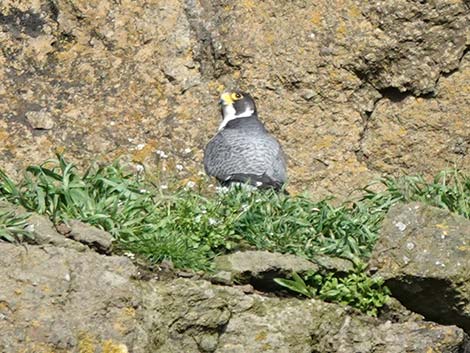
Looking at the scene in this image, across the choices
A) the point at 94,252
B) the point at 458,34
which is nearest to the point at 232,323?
the point at 94,252

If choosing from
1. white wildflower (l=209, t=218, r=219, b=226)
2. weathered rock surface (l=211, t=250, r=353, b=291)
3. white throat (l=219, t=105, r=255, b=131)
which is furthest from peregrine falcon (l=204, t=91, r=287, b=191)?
weathered rock surface (l=211, t=250, r=353, b=291)

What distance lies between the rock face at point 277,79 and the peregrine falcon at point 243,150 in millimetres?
237

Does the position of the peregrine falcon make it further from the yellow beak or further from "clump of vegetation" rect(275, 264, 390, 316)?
"clump of vegetation" rect(275, 264, 390, 316)

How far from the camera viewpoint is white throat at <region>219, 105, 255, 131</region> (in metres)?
8.66

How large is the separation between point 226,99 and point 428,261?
2.48 meters

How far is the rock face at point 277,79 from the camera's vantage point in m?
9.06

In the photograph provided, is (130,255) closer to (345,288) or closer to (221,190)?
(345,288)

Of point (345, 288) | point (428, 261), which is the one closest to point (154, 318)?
point (345, 288)

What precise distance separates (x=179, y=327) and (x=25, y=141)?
269 centimetres

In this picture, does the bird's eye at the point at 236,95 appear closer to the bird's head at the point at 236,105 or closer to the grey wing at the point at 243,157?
the bird's head at the point at 236,105

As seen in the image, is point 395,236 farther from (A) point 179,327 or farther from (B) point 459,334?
(A) point 179,327

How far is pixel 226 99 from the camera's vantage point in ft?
29.6

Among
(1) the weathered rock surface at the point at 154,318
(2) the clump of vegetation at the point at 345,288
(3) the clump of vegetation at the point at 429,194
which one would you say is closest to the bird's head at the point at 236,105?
(3) the clump of vegetation at the point at 429,194

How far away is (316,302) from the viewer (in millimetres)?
6910
